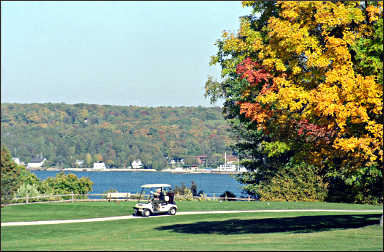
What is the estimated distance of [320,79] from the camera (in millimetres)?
23219

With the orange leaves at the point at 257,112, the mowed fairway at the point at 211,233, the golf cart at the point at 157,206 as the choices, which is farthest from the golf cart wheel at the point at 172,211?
the orange leaves at the point at 257,112

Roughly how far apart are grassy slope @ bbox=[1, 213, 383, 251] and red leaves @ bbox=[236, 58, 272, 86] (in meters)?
6.00

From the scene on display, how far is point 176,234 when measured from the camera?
26562 mm

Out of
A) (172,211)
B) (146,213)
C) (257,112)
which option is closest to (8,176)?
(146,213)

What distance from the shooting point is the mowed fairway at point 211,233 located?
65.9ft

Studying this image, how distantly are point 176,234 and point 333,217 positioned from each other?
38.9 ft

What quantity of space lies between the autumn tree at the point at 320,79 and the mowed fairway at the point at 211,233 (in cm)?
312

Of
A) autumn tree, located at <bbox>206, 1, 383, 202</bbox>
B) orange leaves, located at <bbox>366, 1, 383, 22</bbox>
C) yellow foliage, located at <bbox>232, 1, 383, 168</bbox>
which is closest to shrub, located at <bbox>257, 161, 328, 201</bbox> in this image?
autumn tree, located at <bbox>206, 1, 383, 202</bbox>

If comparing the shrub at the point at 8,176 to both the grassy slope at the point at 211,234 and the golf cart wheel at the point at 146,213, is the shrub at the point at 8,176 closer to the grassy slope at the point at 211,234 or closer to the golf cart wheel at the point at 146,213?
the golf cart wheel at the point at 146,213

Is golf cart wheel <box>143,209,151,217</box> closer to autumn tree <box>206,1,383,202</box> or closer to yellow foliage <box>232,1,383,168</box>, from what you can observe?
autumn tree <box>206,1,383,202</box>

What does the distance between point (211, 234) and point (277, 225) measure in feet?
17.8

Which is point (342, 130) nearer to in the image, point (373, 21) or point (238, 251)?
point (373, 21)

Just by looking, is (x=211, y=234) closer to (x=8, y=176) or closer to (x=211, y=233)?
(x=211, y=233)

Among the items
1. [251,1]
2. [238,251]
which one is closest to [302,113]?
[251,1]
